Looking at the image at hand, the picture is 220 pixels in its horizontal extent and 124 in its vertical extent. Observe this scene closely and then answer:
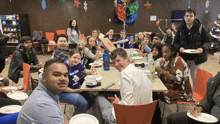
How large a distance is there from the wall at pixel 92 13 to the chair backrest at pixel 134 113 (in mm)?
7418

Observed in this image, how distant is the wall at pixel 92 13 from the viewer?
8492 millimetres

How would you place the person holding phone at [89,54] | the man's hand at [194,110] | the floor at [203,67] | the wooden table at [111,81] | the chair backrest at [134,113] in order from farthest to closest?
the person holding phone at [89,54] → the floor at [203,67] → the wooden table at [111,81] → the man's hand at [194,110] → the chair backrest at [134,113]

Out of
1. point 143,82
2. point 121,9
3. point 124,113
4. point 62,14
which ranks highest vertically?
point 62,14

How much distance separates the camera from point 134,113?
5.26 feet

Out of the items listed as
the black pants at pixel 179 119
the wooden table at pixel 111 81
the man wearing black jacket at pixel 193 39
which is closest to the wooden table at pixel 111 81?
the wooden table at pixel 111 81

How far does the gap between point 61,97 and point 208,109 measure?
5.96 ft

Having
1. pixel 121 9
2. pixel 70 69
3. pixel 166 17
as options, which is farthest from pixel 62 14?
pixel 70 69

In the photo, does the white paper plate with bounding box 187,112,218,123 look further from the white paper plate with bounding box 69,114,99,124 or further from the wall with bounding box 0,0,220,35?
the wall with bounding box 0,0,220,35

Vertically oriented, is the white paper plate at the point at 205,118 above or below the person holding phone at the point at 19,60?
below

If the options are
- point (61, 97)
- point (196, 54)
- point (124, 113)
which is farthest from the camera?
point (196, 54)

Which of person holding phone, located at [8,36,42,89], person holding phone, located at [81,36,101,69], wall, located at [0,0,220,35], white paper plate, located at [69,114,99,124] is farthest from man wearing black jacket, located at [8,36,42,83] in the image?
wall, located at [0,0,220,35]

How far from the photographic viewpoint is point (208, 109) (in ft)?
6.83

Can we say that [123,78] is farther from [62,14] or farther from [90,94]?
[62,14]

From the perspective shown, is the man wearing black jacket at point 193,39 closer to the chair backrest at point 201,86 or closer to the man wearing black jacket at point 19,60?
the chair backrest at point 201,86
